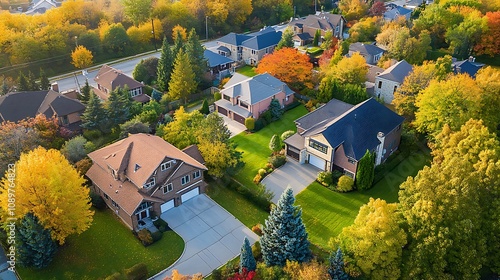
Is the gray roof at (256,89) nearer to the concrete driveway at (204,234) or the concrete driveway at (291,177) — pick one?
the concrete driveway at (291,177)

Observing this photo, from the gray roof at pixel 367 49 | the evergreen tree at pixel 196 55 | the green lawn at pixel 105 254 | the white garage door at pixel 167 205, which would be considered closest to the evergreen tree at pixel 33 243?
the green lawn at pixel 105 254

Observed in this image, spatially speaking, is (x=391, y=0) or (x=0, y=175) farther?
(x=391, y=0)

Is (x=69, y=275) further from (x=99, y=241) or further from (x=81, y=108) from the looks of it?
(x=81, y=108)

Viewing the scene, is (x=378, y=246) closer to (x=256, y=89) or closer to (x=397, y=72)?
(x=256, y=89)

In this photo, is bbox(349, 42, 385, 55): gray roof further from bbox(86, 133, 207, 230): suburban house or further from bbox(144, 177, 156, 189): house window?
bbox(144, 177, 156, 189): house window

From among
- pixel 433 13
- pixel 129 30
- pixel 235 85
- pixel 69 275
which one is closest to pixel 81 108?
pixel 235 85

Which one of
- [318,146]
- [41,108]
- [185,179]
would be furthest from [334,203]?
[41,108]

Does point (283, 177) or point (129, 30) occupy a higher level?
point (129, 30)
